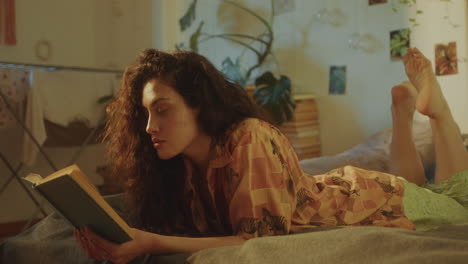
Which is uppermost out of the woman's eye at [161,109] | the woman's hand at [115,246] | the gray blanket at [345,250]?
the woman's eye at [161,109]

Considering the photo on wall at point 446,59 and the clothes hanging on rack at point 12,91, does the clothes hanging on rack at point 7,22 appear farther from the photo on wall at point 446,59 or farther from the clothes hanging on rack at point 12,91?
the photo on wall at point 446,59

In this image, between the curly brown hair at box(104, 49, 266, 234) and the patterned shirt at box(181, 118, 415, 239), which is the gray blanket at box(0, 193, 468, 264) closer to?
the patterned shirt at box(181, 118, 415, 239)

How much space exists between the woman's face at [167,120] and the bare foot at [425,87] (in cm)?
92

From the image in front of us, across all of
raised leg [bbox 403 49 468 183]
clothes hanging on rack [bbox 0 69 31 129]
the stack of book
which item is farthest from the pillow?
clothes hanging on rack [bbox 0 69 31 129]

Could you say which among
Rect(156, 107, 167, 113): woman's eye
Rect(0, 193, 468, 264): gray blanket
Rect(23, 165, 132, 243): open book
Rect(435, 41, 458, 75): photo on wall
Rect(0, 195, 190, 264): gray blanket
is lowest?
Rect(0, 195, 190, 264): gray blanket

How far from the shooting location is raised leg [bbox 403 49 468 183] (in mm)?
1588

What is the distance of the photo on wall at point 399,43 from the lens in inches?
96.1

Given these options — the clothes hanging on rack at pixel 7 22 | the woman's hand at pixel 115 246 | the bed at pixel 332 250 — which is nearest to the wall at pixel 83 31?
the clothes hanging on rack at pixel 7 22

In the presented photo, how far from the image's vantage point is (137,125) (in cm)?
114

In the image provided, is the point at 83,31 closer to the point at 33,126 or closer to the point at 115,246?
the point at 33,126

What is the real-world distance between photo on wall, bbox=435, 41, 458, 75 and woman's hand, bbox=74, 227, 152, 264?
1.93 metres

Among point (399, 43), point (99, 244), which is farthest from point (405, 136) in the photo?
point (99, 244)

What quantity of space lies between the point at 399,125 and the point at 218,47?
2.05m

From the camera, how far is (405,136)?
1714 millimetres
